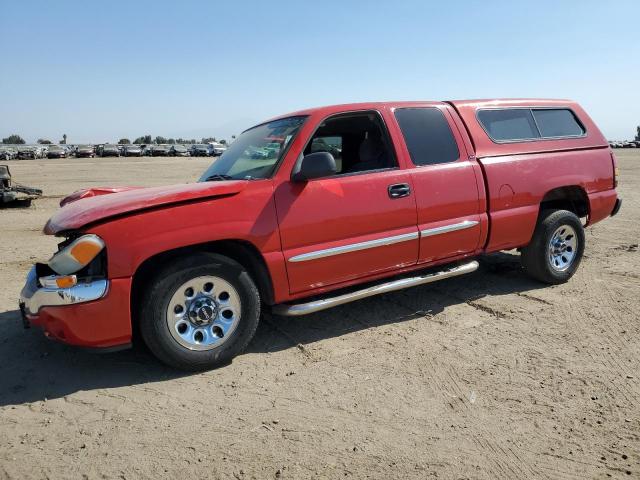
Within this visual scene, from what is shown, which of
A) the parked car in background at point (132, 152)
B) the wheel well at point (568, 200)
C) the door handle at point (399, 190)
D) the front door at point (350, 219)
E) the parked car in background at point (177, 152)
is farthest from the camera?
the parked car in background at point (177, 152)

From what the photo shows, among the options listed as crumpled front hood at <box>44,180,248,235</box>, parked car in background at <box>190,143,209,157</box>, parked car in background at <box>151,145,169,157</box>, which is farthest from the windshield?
parked car in background at <box>151,145,169,157</box>

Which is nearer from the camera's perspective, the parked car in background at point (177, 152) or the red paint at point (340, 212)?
the red paint at point (340, 212)

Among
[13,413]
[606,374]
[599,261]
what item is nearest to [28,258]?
[13,413]

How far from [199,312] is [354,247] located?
130cm

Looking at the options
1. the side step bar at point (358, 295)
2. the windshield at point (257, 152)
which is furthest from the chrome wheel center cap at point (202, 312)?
the windshield at point (257, 152)

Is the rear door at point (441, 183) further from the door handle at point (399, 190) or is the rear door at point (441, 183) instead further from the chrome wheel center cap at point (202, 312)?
the chrome wheel center cap at point (202, 312)

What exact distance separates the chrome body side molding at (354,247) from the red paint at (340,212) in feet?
0.11

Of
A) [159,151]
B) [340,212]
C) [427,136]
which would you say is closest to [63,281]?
[340,212]

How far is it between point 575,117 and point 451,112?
6.10 feet

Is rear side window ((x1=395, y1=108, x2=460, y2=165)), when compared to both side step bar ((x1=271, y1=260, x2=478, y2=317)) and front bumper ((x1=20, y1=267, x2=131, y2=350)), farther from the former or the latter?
front bumper ((x1=20, y1=267, x2=131, y2=350))

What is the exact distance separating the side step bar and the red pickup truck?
0.01 metres

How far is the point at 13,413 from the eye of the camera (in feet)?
9.99

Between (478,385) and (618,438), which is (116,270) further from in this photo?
(618,438)

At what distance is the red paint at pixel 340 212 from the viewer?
3.27 metres
